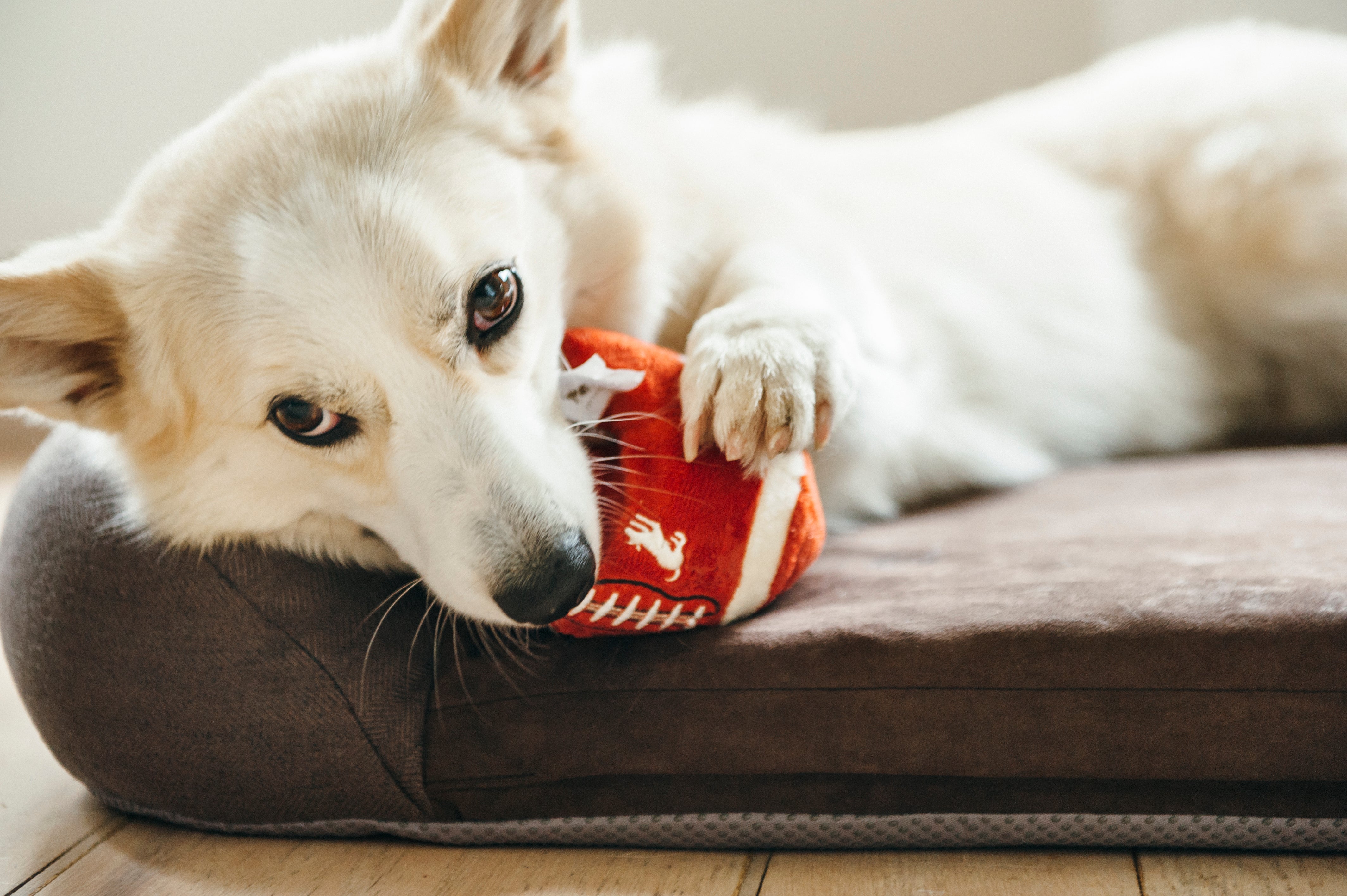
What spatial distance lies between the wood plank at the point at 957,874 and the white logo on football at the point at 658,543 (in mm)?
371

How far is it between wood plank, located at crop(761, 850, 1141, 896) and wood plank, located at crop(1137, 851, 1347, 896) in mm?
26

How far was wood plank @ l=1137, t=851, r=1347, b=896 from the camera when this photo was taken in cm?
101

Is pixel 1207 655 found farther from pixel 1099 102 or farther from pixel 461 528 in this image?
pixel 1099 102

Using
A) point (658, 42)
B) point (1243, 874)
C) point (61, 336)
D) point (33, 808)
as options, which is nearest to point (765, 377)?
point (1243, 874)

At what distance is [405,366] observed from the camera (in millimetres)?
1250

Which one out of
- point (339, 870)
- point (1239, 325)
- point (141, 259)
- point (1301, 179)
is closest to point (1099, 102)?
point (1301, 179)

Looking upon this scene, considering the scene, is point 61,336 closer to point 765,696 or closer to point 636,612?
point 636,612

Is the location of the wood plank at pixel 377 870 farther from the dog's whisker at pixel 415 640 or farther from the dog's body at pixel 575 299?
the dog's body at pixel 575 299

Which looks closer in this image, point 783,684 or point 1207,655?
point 1207,655

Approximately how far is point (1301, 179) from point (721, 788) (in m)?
2.06

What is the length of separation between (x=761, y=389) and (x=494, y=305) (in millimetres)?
384

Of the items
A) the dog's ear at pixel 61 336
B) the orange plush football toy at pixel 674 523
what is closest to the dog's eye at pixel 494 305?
the orange plush football toy at pixel 674 523

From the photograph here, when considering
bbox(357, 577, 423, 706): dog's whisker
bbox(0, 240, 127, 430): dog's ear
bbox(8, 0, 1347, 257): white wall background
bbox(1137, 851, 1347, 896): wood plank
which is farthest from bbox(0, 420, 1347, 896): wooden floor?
bbox(8, 0, 1347, 257): white wall background

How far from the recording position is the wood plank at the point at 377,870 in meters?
1.16
